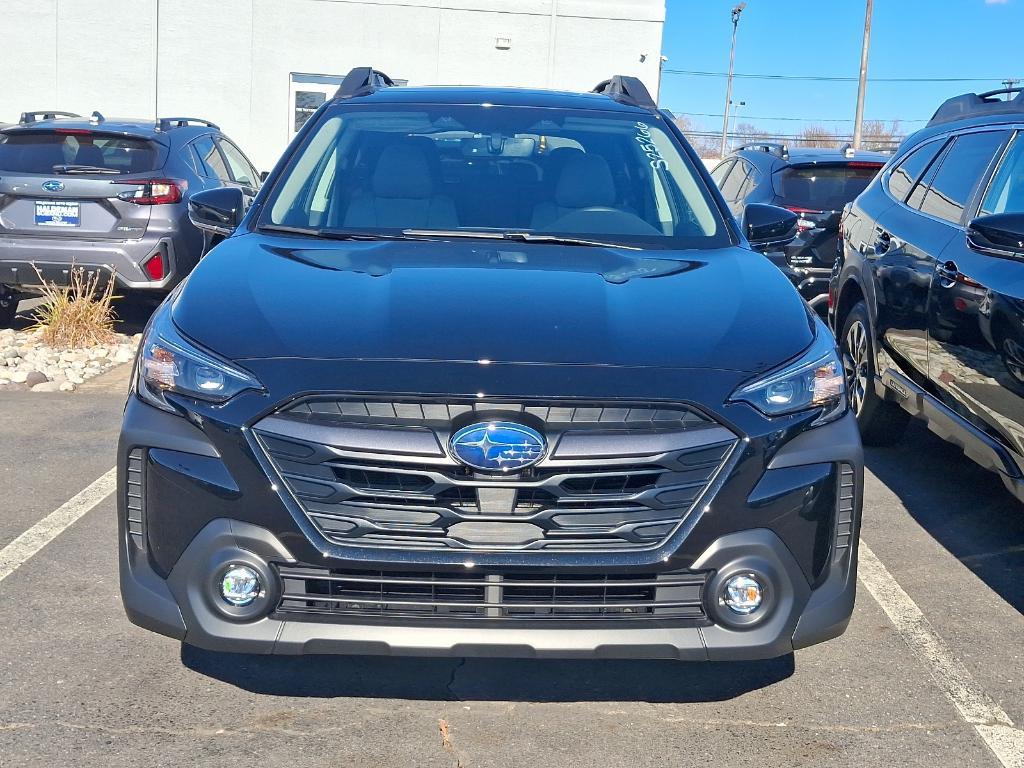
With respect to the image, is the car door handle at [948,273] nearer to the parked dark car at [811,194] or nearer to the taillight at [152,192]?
the parked dark car at [811,194]

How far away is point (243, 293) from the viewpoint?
3.38m

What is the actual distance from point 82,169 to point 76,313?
1.02 meters

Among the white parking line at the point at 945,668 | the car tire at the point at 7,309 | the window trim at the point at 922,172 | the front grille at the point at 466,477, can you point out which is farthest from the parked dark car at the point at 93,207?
the front grille at the point at 466,477

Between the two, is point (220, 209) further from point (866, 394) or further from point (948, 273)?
point (866, 394)

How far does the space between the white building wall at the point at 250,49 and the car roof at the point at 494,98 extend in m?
15.1

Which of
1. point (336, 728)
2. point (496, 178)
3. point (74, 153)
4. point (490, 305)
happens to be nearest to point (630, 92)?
point (496, 178)

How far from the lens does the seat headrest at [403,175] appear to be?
170 inches

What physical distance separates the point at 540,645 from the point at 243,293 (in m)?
1.30

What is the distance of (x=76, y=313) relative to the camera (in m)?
8.42

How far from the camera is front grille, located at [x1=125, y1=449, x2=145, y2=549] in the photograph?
9.95 ft

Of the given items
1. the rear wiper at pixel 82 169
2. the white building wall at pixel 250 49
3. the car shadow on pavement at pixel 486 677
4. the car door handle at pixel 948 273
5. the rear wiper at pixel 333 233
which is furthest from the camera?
the white building wall at pixel 250 49

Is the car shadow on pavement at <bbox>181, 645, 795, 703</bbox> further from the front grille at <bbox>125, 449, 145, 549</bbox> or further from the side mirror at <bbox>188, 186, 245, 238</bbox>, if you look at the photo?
the side mirror at <bbox>188, 186, 245, 238</bbox>

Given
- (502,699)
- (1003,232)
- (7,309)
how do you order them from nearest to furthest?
(502,699) < (1003,232) < (7,309)

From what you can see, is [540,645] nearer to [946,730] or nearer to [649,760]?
[649,760]
